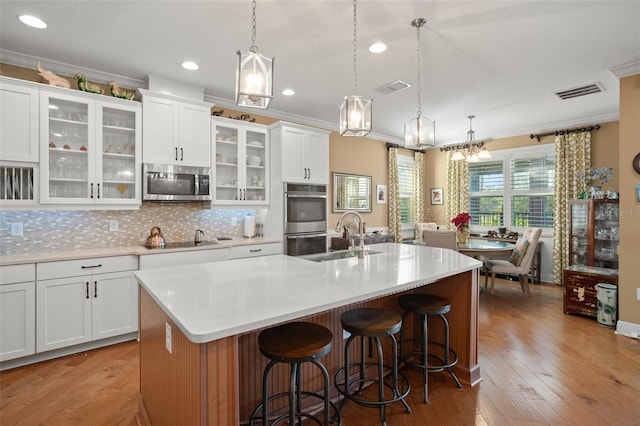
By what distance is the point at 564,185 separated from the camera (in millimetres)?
5258

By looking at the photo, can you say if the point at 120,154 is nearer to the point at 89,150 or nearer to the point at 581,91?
the point at 89,150

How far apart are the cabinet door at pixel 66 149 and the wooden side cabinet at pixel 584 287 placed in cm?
553

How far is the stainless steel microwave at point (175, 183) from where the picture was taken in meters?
3.46

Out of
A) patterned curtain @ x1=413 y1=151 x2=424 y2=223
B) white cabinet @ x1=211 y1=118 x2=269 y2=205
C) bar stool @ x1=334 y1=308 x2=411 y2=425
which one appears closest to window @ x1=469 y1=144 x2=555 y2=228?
patterned curtain @ x1=413 y1=151 x2=424 y2=223

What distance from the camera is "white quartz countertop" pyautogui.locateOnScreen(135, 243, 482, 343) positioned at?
1.24 meters

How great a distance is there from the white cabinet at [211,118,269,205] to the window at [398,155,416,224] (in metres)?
3.39

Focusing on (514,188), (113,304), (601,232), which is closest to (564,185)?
(514,188)

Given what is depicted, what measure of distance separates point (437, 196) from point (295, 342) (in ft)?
20.4

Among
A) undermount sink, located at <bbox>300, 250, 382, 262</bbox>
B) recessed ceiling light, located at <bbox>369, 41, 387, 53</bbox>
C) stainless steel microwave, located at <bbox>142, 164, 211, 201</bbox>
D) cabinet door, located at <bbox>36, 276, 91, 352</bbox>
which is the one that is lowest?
cabinet door, located at <bbox>36, 276, 91, 352</bbox>

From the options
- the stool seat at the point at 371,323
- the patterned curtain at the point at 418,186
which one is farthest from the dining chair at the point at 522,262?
the stool seat at the point at 371,323

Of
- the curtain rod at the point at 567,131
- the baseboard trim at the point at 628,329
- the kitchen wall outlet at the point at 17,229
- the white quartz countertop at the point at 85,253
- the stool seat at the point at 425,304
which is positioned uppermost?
the curtain rod at the point at 567,131

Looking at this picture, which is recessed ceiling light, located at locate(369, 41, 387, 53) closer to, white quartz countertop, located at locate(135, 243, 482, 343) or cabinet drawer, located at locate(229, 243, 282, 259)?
white quartz countertop, located at locate(135, 243, 482, 343)

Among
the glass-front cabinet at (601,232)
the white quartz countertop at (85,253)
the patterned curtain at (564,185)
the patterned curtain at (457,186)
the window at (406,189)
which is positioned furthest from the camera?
the window at (406,189)

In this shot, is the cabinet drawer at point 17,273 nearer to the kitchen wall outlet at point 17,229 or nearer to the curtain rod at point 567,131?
the kitchen wall outlet at point 17,229
